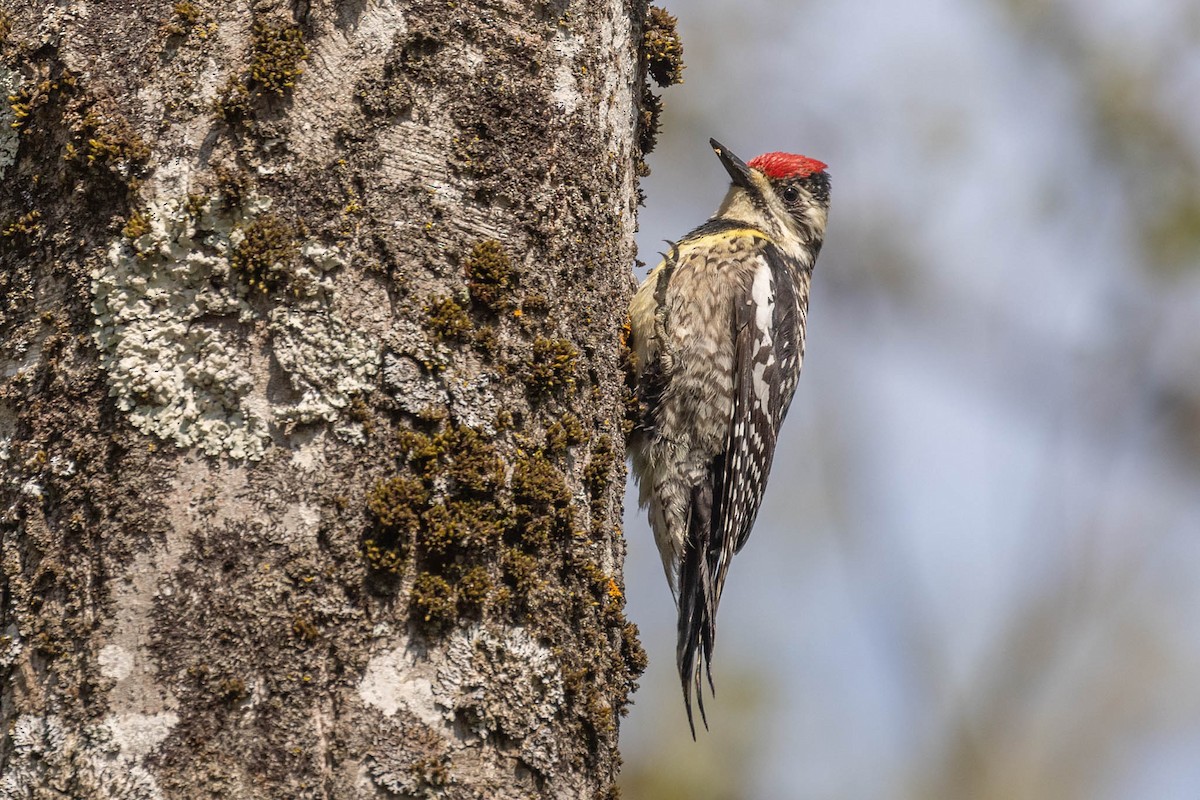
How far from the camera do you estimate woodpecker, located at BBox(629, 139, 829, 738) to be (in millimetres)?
3979

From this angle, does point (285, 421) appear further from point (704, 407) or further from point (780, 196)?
point (780, 196)

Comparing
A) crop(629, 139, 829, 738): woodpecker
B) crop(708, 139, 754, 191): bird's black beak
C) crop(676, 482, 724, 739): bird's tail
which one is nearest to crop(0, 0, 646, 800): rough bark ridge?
crop(629, 139, 829, 738): woodpecker

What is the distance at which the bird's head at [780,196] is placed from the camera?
193 inches

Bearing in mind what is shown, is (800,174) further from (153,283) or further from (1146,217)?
(153,283)

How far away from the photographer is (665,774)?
249 inches

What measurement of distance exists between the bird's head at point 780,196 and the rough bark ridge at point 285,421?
8.89ft

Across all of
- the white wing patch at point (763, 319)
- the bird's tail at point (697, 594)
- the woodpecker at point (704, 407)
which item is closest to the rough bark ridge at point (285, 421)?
the woodpecker at point (704, 407)

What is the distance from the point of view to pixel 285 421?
6.36ft

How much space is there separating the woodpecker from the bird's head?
0.44 metres

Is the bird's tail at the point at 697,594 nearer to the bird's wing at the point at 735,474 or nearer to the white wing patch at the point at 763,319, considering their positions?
the bird's wing at the point at 735,474

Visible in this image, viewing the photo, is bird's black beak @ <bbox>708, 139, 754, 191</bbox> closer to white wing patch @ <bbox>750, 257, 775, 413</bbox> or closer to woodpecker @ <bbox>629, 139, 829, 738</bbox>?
woodpecker @ <bbox>629, 139, 829, 738</bbox>

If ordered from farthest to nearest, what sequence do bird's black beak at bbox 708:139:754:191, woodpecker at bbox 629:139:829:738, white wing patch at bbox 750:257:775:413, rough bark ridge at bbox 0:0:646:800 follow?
bird's black beak at bbox 708:139:754:191, white wing patch at bbox 750:257:775:413, woodpecker at bbox 629:139:829:738, rough bark ridge at bbox 0:0:646:800

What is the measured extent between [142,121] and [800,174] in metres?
3.51

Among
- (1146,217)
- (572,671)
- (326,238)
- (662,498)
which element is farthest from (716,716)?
(326,238)
